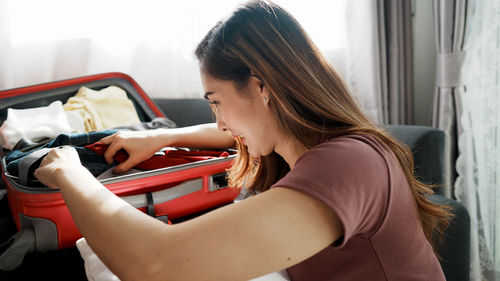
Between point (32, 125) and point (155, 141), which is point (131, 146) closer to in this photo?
point (155, 141)

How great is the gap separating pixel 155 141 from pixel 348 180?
52 cm

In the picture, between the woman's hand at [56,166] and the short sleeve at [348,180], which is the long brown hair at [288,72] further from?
the woman's hand at [56,166]

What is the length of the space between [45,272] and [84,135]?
0.29 m

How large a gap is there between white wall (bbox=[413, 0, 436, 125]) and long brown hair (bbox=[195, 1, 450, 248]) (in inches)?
48.7

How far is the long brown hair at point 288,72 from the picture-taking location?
58 cm

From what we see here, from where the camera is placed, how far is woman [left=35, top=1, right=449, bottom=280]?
1.38ft

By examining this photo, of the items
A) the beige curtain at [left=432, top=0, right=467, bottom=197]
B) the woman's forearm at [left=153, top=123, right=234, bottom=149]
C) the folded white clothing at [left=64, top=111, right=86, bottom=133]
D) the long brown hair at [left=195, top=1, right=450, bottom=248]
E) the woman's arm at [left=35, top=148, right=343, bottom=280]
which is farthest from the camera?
the beige curtain at [left=432, top=0, right=467, bottom=197]

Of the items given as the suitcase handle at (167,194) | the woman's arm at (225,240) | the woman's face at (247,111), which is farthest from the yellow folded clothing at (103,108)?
the woman's arm at (225,240)

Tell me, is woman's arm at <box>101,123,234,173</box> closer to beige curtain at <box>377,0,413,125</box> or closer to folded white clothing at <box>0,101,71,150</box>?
folded white clothing at <box>0,101,71,150</box>

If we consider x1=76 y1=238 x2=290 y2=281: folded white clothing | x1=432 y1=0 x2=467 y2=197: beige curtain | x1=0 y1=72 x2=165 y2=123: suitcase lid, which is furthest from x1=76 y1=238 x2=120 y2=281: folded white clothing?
x1=432 y1=0 x2=467 y2=197: beige curtain

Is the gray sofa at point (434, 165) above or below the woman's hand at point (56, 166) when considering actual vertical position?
below

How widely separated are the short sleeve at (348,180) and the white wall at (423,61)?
133 centimetres

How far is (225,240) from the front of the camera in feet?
1.36

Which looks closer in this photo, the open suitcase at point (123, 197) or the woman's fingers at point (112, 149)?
the open suitcase at point (123, 197)
